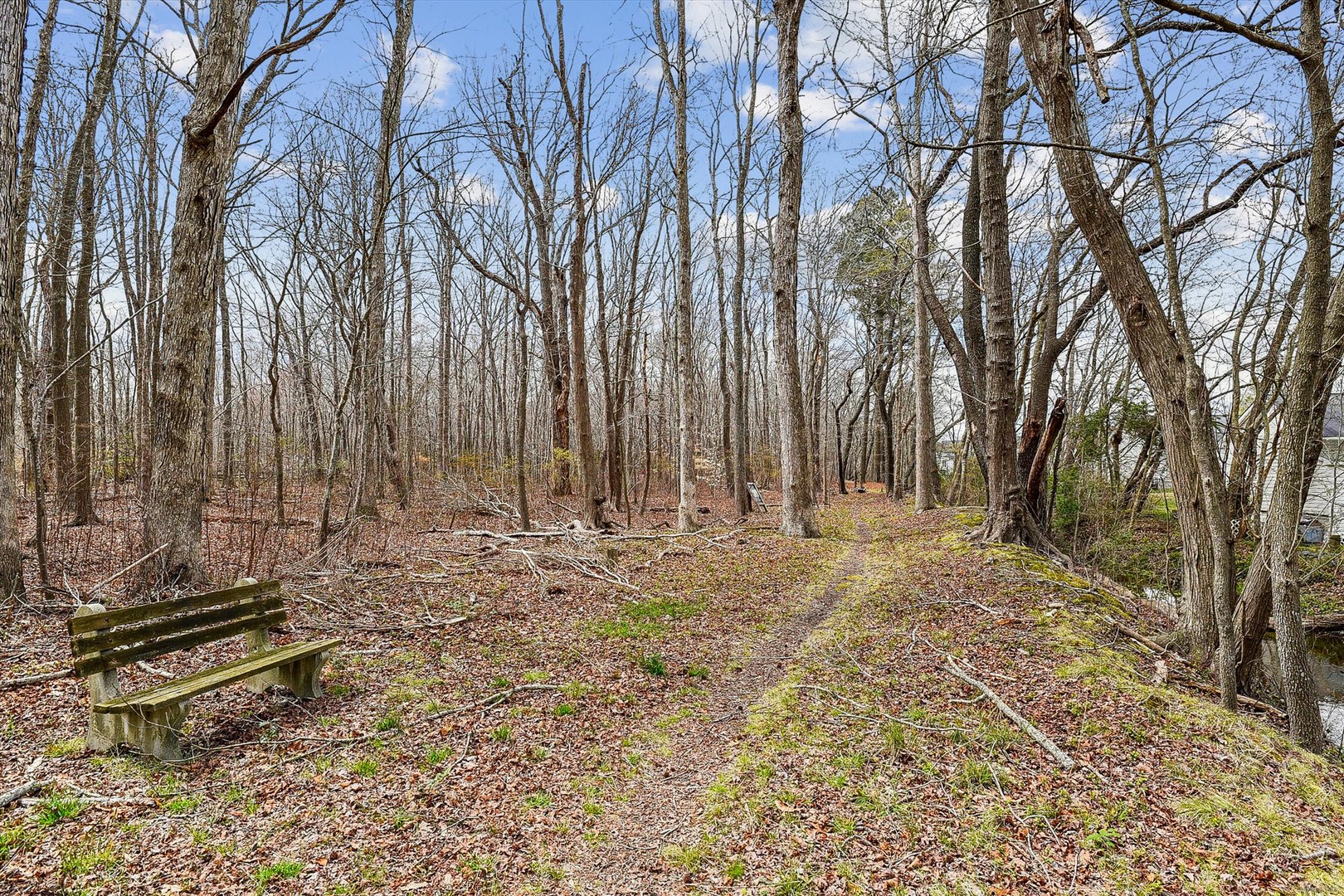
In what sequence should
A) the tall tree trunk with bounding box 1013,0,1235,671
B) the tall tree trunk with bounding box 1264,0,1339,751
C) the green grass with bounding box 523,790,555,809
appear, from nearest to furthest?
the green grass with bounding box 523,790,555,809
the tall tree trunk with bounding box 1264,0,1339,751
the tall tree trunk with bounding box 1013,0,1235,671

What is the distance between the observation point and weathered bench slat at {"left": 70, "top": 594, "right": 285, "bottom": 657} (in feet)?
11.5

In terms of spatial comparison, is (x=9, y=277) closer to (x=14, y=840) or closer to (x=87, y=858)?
(x=14, y=840)

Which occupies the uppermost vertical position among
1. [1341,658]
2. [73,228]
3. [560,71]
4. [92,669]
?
[560,71]

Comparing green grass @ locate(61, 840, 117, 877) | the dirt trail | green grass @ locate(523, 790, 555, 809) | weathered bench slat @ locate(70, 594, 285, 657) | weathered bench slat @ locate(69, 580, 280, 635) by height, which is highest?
weathered bench slat @ locate(69, 580, 280, 635)

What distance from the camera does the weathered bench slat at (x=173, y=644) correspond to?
11.6ft

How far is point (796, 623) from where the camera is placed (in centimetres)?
708

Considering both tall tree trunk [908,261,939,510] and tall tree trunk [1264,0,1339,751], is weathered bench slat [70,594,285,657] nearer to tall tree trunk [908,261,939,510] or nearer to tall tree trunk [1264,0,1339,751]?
tall tree trunk [1264,0,1339,751]

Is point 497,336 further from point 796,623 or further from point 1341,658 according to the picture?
point 1341,658

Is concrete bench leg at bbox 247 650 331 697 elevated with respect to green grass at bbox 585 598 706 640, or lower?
elevated

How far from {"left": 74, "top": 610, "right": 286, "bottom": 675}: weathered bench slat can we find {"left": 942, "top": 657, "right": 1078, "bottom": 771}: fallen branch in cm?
540

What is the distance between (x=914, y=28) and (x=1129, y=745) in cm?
1151

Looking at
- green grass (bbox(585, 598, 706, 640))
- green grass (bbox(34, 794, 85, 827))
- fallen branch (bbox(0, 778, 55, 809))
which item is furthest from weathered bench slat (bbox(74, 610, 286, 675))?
green grass (bbox(585, 598, 706, 640))

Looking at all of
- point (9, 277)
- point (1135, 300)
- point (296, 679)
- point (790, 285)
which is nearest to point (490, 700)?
point (296, 679)

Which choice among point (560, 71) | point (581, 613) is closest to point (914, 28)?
point (560, 71)
